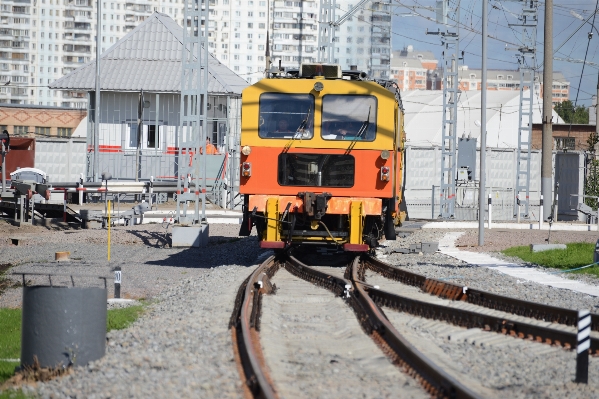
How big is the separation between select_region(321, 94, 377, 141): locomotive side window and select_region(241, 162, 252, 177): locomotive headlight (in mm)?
1427

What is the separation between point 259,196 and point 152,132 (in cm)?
3232

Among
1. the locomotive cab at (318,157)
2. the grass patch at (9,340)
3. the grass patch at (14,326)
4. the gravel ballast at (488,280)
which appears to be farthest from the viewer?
the locomotive cab at (318,157)

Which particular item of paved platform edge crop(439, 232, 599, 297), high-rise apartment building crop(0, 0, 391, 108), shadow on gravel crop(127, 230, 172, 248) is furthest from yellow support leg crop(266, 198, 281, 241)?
high-rise apartment building crop(0, 0, 391, 108)

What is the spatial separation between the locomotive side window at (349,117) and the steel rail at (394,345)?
12.2 ft

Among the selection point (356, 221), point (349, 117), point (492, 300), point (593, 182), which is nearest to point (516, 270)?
point (356, 221)

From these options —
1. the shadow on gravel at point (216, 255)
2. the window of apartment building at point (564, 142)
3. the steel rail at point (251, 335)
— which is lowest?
the shadow on gravel at point (216, 255)

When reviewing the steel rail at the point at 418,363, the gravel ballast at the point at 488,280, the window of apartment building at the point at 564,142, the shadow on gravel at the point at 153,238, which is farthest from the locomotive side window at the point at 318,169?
the window of apartment building at the point at 564,142

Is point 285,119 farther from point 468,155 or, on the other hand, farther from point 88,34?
point 88,34

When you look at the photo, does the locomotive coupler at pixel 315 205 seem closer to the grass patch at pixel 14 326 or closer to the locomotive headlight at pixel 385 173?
the locomotive headlight at pixel 385 173

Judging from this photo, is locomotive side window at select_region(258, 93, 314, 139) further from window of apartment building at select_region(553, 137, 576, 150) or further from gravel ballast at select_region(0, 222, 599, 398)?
window of apartment building at select_region(553, 137, 576, 150)

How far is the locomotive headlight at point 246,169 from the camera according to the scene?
16.5 m

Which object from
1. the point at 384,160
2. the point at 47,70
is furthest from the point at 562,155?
the point at 47,70

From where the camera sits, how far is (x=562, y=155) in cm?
4428

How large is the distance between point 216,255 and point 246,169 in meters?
4.07
